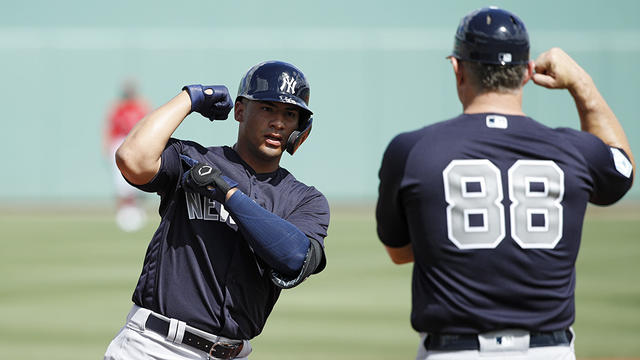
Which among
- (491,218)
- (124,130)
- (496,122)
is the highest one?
(496,122)

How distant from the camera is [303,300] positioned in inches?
423

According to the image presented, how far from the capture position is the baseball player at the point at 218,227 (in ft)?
12.9

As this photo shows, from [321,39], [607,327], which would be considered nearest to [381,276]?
[607,327]

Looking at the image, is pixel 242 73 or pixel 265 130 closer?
pixel 265 130

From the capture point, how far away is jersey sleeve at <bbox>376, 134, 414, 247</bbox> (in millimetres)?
3277

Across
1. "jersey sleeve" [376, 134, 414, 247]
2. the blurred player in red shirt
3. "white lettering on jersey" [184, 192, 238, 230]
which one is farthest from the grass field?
"jersey sleeve" [376, 134, 414, 247]

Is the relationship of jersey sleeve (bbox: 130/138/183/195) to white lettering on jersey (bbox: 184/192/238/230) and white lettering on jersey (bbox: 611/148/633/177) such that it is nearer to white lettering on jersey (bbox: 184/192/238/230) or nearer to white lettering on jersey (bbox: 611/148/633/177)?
white lettering on jersey (bbox: 184/192/238/230)

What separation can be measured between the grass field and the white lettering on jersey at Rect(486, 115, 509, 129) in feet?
15.3

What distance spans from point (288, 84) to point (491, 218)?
1436mm

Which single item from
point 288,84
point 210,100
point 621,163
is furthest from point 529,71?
point 210,100

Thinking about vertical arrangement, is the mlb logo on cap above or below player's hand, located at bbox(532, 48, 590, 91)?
above

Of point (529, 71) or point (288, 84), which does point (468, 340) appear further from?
point (288, 84)

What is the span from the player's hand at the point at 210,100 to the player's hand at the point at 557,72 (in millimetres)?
1368

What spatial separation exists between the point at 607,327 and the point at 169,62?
18744mm
